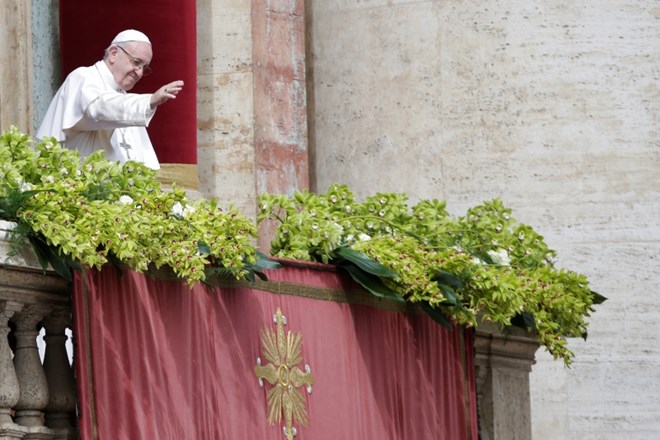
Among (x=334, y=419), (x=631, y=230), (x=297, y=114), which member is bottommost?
(x=334, y=419)

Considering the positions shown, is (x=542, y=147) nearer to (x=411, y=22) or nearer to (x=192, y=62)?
(x=411, y=22)

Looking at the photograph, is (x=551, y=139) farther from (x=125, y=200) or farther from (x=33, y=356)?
(x=33, y=356)

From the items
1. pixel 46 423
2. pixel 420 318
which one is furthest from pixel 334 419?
pixel 46 423

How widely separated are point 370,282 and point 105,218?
1.87 m

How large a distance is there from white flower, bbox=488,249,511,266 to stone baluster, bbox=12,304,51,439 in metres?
2.76

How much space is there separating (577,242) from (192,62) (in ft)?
8.79

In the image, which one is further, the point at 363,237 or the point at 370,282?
the point at 363,237

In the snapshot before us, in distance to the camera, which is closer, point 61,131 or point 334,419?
point 334,419

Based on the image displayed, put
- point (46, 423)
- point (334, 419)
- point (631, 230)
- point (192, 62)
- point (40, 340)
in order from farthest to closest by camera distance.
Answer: point (631, 230), point (192, 62), point (334, 419), point (40, 340), point (46, 423)

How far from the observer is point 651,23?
11984 millimetres

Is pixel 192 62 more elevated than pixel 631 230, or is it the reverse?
pixel 192 62

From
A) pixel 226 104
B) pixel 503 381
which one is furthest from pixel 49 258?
pixel 226 104

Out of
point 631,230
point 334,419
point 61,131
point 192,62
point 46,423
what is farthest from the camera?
point 631,230

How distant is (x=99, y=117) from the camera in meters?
8.14
